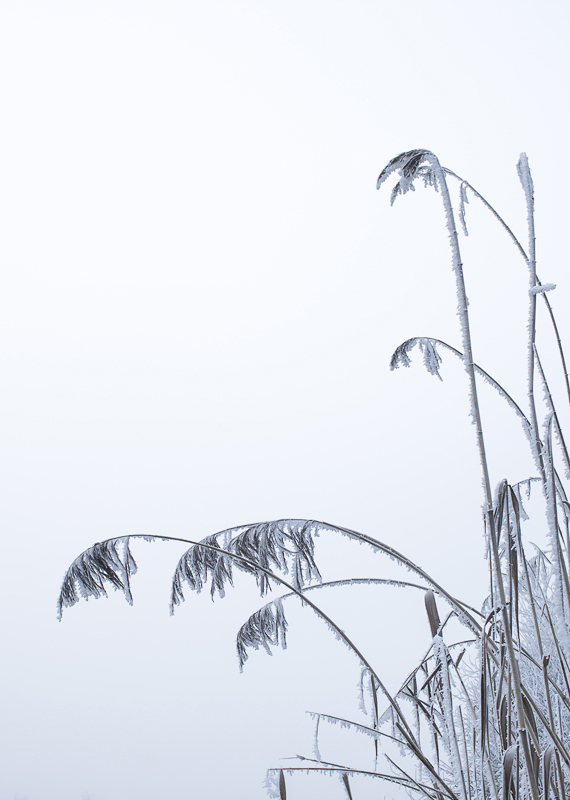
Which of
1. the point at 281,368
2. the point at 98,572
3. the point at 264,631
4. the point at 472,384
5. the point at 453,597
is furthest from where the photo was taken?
the point at 281,368

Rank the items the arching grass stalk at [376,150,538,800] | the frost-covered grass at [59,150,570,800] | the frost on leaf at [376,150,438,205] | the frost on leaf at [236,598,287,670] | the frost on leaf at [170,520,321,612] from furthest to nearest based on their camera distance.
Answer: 1. the frost on leaf at [236,598,287,670]
2. the frost on leaf at [170,520,321,612]
3. the frost on leaf at [376,150,438,205]
4. the frost-covered grass at [59,150,570,800]
5. the arching grass stalk at [376,150,538,800]

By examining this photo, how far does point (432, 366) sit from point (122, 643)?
135 ft

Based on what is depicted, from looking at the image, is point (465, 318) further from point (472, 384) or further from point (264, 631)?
point (264, 631)

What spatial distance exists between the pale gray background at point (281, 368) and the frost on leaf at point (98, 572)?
85 mm

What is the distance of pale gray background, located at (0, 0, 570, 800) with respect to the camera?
11.7 ft

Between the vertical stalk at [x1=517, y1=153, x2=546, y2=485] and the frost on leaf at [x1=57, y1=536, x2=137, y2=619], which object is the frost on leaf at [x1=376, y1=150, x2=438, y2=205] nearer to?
the vertical stalk at [x1=517, y1=153, x2=546, y2=485]

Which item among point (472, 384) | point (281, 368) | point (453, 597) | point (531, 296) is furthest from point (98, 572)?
point (281, 368)

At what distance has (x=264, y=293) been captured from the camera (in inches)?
4931

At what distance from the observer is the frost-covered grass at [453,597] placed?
0.78 m

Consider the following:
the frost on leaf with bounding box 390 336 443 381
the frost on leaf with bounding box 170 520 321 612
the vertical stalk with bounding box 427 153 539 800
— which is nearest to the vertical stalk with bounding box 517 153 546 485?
the vertical stalk with bounding box 427 153 539 800

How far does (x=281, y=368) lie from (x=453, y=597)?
8486 cm

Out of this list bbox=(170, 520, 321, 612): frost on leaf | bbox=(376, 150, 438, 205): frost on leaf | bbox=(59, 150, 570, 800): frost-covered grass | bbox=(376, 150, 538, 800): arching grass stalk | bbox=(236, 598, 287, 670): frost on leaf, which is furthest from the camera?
bbox=(236, 598, 287, 670): frost on leaf

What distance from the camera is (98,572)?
3.62ft

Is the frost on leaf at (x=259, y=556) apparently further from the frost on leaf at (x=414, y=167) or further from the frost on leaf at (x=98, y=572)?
the frost on leaf at (x=414, y=167)
